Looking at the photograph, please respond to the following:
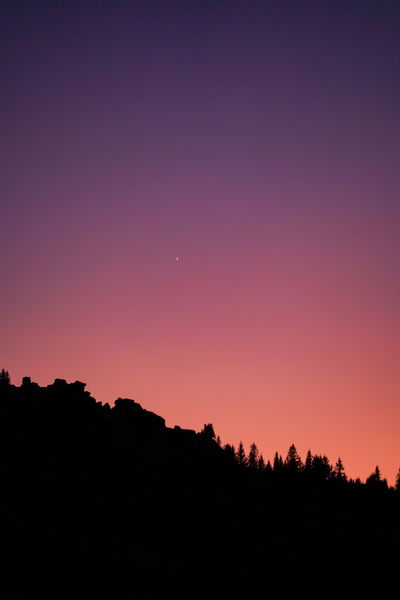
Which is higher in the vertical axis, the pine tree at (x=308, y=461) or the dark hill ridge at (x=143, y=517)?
the pine tree at (x=308, y=461)

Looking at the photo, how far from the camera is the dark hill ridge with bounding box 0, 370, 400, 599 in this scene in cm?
4838

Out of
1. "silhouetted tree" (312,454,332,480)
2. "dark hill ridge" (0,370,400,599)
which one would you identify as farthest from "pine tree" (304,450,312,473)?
"dark hill ridge" (0,370,400,599)

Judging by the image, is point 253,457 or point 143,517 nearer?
point 143,517

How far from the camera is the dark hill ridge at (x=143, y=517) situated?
4838 centimetres

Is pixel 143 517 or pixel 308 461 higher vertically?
pixel 308 461

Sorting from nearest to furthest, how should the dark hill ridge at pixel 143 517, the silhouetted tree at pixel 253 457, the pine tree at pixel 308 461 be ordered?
the dark hill ridge at pixel 143 517 < the pine tree at pixel 308 461 < the silhouetted tree at pixel 253 457

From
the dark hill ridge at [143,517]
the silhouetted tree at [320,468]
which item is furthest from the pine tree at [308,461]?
the dark hill ridge at [143,517]

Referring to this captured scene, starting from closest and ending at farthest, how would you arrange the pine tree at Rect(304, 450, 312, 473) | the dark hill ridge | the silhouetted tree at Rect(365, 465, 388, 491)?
the dark hill ridge, the silhouetted tree at Rect(365, 465, 388, 491), the pine tree at Rect(304, 450, 312, 473)

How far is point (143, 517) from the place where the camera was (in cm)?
6097

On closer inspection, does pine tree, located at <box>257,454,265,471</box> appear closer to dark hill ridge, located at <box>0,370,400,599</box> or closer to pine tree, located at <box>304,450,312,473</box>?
pine tree, located at <box>304,450,312,473</box>

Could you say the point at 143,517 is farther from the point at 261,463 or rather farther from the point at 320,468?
the point at 261,463

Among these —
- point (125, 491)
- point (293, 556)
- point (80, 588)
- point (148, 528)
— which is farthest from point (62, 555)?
point (293, 556)

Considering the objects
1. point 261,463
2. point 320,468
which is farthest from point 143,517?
point 261,463

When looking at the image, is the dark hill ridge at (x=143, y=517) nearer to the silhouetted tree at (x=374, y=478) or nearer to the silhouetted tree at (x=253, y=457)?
the silhouetted tree at (x=374, y=478)
